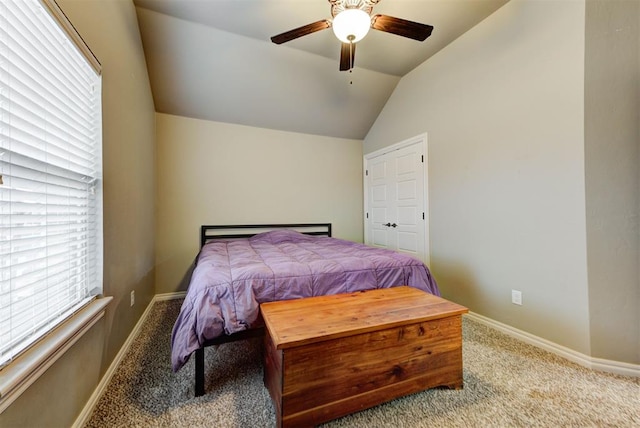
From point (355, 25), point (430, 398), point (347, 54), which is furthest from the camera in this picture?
point (347, 54)

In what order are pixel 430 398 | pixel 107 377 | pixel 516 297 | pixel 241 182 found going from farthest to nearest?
pixel 241 182 < pixel 516 297 < pixel 107 377 < pixel 430 398

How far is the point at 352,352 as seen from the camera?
1245 millimetres

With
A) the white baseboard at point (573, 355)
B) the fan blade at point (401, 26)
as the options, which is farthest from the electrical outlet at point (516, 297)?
the fan blade at point (401, 26)

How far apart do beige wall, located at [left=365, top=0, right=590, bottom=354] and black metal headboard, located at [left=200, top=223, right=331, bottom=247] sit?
174 cm

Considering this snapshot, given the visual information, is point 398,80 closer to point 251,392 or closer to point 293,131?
point 293,131

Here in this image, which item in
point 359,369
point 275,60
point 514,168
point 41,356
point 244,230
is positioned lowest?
A: point 359,369

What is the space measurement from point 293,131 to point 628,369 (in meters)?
3.93

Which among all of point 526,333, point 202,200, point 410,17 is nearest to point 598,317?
point 526,333

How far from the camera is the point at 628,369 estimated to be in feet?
5.34

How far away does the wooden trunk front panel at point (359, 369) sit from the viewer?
45.5 inches

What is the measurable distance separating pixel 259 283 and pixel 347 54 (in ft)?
5.86

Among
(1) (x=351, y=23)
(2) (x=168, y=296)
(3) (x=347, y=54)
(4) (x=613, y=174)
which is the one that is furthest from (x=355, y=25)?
(2) (x=168, y=296)

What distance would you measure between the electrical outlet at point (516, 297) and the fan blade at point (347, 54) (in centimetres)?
233

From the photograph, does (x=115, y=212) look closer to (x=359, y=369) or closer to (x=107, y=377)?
(x=107, y=377)
